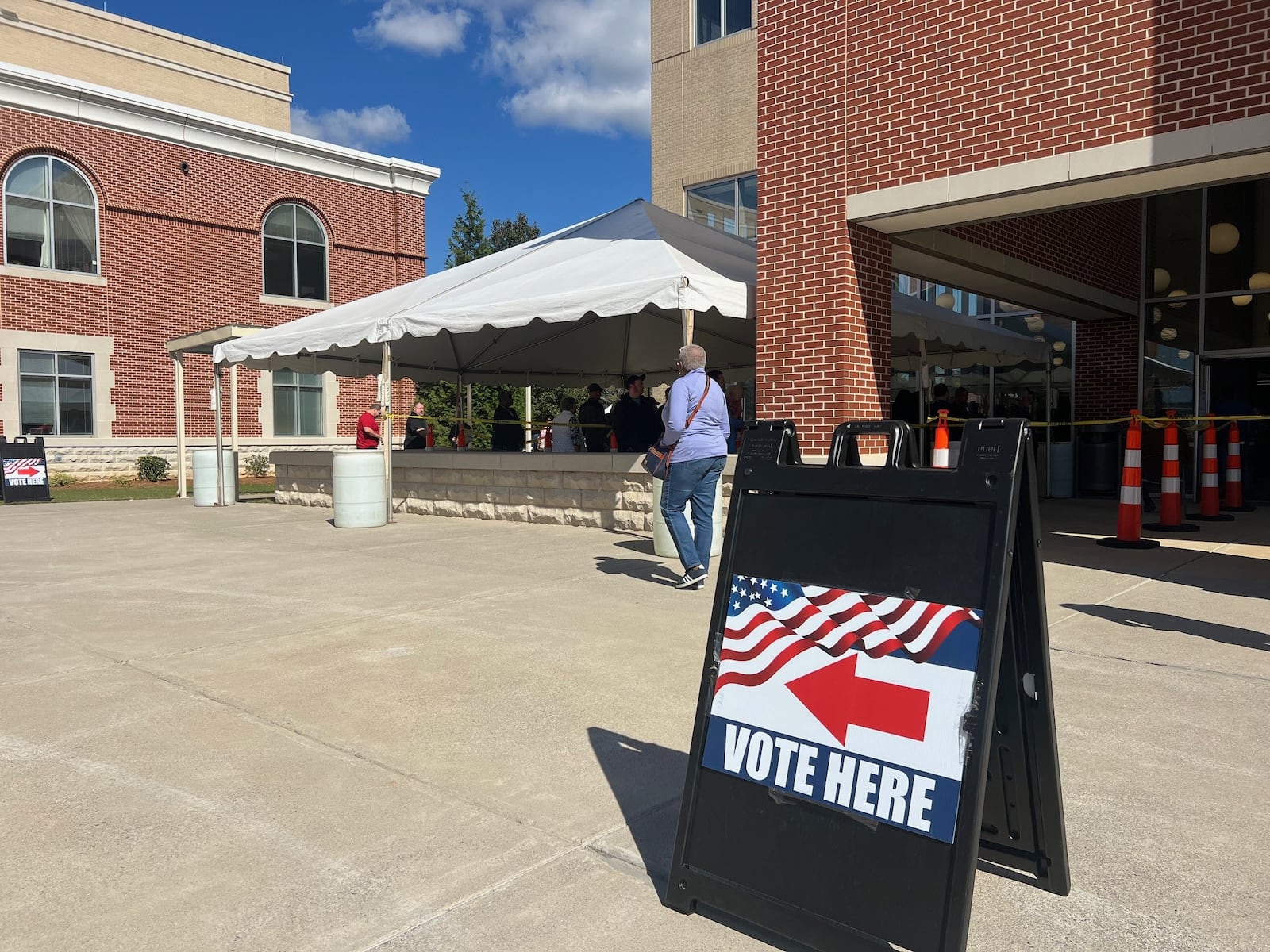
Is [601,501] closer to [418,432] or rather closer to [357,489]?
[357,489]

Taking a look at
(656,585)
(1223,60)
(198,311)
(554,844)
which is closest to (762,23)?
(1223,60)

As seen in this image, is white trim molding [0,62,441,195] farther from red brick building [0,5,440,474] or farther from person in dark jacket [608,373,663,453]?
person in dark jacket [608,373,663,453]

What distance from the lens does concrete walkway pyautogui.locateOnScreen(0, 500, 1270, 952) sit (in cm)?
244

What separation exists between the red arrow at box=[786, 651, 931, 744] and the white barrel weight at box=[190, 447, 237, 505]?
49.4 feet

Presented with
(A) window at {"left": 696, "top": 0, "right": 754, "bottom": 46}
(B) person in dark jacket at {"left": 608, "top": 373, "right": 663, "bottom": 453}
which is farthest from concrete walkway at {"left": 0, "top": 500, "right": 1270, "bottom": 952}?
(A) window at {"left": 696, "top": 0, "right": 754, "bottom": 46}

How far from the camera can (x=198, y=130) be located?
75.9 ft

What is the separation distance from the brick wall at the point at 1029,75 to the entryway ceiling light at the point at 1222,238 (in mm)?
8315

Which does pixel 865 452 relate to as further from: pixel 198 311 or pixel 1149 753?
pixel 198 311

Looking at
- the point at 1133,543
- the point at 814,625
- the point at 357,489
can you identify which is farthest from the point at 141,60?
the point at 814,625

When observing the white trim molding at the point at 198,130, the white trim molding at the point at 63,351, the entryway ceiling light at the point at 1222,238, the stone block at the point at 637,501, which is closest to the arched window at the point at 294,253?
the white trim molding at the point at 198,130

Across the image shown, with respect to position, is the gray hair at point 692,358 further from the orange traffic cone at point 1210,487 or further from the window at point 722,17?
the window at point 722,17

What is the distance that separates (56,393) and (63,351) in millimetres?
937

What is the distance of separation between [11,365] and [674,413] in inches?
757

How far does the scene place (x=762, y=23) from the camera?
9.57 meters
